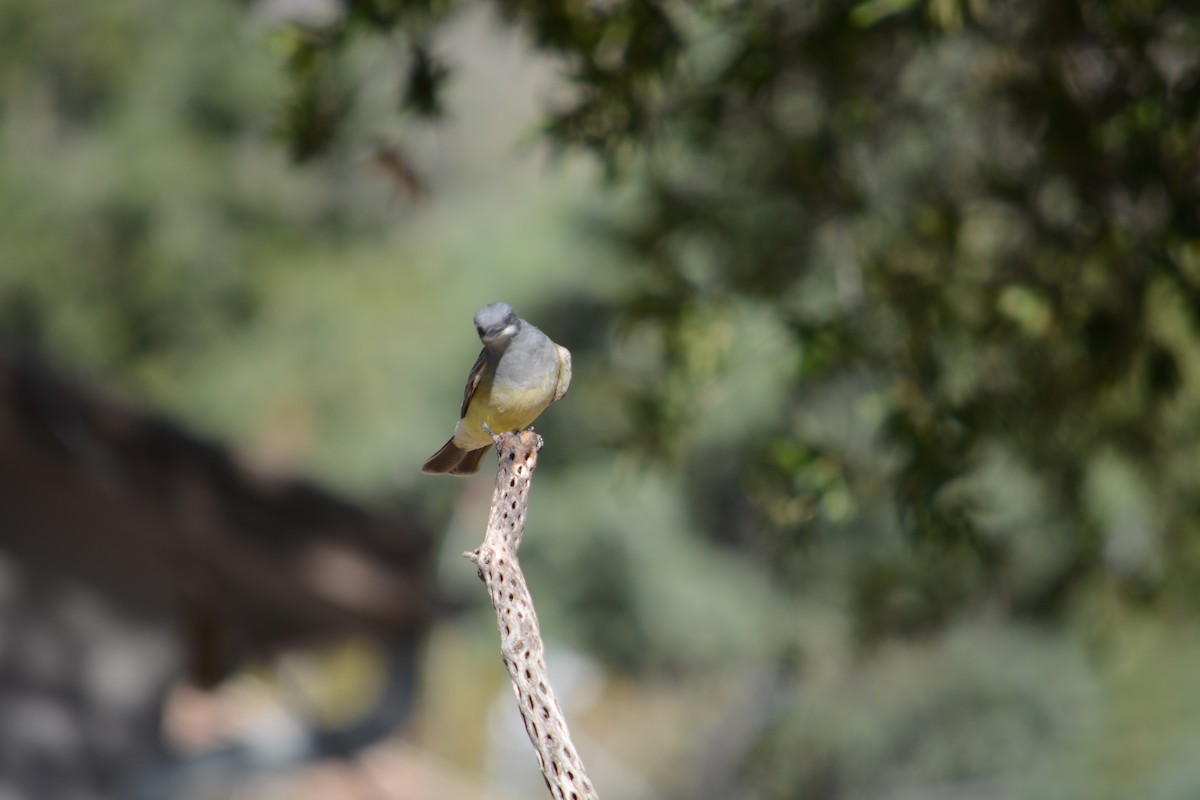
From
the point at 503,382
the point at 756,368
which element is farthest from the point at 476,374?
the point at 756,368

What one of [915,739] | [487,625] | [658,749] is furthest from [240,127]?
[915,739]

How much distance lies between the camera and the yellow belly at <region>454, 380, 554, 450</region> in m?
2.13

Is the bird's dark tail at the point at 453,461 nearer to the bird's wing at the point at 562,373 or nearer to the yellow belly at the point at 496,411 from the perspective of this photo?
the yellow belly at the point at 496,411

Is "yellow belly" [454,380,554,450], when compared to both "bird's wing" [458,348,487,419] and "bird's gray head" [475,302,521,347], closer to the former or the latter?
"bird's wing" [458,348,487,419]

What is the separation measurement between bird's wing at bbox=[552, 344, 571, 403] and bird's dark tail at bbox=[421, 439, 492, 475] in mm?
161

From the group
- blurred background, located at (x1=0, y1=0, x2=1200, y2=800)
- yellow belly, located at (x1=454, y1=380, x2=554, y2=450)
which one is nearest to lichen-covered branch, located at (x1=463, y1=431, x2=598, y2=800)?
yellow belly, located at (x1=454, y1=380, x2=554, y2=450)

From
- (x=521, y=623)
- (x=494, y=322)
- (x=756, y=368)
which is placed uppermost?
(x=756, y=368)

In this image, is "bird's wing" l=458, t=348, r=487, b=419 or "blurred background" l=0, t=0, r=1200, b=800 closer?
"bird's wing" l=458, t=348, r=487, b=419

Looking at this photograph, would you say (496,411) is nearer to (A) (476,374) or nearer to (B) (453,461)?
(A) (476,374)

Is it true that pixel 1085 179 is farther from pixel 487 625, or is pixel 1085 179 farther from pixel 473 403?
pixel 487 625

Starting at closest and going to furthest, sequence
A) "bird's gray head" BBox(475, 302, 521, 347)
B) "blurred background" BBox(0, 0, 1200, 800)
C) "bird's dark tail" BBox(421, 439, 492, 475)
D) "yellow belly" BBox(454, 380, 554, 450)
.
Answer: "bird's gray head" BBox(475, 302, 521, 347), "yellow belly" BBox(454, 380, 554, 450), "bird's dark tail" BBox(421, 439, 492, 475), "blurred background" BBox(0, 0, 1200, 800)

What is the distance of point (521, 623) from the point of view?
2.19 m

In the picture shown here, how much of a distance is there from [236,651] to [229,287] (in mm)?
17406

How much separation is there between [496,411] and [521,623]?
0.32 m
